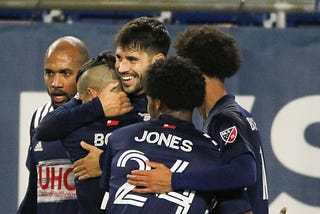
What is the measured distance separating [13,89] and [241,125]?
2.80 meters

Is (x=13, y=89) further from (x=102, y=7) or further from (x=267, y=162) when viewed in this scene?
(x=267, y=162)

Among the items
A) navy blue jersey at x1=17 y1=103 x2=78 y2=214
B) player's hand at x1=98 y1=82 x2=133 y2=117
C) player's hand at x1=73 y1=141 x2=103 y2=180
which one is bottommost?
navy blue jersey at x1=17 y1=103 x2=78 y2=214

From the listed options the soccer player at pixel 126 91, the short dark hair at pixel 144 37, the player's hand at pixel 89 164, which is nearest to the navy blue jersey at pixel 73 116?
the soccer player at pixel 126 91

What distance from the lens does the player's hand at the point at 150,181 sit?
451cm

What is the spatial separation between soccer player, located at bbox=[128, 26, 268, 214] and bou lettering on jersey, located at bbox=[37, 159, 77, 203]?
831 millimetres

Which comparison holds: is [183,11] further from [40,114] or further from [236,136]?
[236,136]

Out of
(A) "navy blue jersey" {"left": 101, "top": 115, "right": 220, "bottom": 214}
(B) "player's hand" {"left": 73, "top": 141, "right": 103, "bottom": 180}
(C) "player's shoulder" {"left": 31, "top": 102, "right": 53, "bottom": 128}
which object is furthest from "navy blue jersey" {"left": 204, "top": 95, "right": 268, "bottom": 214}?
(C) "player's shoulder" {"left": 31, "top": 102, "right": 53, "bottom": 128}

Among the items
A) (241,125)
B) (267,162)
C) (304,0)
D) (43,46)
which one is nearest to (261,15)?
(304,0)

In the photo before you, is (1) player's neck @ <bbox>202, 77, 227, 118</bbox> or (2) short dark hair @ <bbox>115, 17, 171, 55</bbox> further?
(2) short dark hair @ <bbox>115, 17, 171, 55</bbox>

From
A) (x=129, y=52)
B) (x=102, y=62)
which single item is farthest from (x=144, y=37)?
(x=102, y=62)

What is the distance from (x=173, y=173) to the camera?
4.53 m

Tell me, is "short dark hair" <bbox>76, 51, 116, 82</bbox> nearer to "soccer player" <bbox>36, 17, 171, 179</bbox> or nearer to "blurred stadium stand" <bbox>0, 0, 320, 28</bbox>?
"soccer player" <bbox>36, 17, 171, 179</bbox>

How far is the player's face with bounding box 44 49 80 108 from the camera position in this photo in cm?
563

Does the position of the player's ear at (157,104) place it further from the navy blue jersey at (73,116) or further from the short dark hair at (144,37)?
the short dark hair at (144,37)
